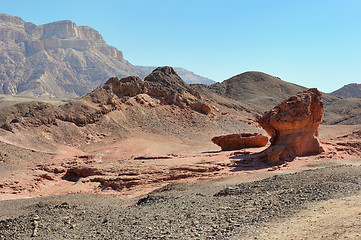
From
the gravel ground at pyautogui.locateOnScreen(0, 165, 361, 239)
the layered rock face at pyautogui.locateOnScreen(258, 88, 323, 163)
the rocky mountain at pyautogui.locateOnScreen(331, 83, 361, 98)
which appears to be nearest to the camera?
the gravel ground at pyautogui.locateOnScreen(0, 165, 361, 239)

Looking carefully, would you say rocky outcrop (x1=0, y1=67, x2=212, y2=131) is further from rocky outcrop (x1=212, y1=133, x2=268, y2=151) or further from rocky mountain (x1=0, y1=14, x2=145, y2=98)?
rocky mountain (x1=0, y1=14, x2=145, y2=98)

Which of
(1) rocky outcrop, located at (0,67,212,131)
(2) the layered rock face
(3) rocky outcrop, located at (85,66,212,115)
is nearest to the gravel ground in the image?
(2) the layered rock face

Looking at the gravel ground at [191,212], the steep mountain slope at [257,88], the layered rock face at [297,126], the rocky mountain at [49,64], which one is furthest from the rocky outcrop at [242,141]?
the rocky mountain at [49,64]

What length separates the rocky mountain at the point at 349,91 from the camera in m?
118

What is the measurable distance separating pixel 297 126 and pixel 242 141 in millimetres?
4153

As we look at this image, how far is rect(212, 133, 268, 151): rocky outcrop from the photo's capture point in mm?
22172

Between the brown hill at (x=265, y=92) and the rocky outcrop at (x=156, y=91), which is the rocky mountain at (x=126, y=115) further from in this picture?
the brown hill at (x=265, y=92)

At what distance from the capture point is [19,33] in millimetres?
177875

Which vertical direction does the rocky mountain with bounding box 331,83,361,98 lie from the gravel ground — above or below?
above

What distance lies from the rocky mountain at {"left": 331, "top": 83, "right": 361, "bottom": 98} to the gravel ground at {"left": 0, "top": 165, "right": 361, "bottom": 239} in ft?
386

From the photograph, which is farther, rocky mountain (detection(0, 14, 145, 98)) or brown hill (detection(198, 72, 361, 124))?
rocky mountain (detection(0, 14, 145, 98))

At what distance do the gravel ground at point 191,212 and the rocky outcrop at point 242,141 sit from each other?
9087 mm

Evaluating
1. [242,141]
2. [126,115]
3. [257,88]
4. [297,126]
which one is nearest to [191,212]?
[297,126]

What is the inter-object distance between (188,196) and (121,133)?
58.1 feet
